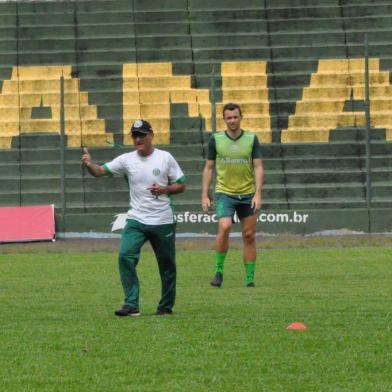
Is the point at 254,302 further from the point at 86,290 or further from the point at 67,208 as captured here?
the point at 67,208

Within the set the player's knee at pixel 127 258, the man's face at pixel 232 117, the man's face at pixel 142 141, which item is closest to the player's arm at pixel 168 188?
the man's face at pixel 142 141

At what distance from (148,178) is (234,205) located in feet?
12.5

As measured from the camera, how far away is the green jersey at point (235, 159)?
52.8ft

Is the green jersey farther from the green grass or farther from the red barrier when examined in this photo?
the red barrier

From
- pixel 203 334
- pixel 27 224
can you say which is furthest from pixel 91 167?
pixel 27 224

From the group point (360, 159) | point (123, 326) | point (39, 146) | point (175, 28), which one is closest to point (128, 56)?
point (175, 28)

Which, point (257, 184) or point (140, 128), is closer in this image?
point (140, 128)

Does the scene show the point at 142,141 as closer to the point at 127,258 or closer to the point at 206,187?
the point at 127,258

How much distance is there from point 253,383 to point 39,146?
2244cm

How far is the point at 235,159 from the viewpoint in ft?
52.9

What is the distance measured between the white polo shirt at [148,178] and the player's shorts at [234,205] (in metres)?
3.52

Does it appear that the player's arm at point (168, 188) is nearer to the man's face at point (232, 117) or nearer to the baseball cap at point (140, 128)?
the baseball cap at point (140, 128)

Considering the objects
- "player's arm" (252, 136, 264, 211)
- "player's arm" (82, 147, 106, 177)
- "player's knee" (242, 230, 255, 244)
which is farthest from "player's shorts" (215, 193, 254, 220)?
"player's arm" (82, 147, 106, 177)

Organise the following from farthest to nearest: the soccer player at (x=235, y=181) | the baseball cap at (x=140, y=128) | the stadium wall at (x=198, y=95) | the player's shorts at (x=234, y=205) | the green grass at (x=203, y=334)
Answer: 1. the stadium wall at (x=198, y=95)
2. the player's shorts at (x=234, y=205)
3. the soccer player at (x=235, y=181)
4. the baseball cap at (x=140, y=128)
5. the green grass at (x=203, y=334)
